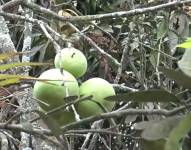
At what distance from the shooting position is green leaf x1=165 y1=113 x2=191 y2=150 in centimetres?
65

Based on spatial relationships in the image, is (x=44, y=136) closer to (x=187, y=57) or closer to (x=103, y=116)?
(x=103, y=116)

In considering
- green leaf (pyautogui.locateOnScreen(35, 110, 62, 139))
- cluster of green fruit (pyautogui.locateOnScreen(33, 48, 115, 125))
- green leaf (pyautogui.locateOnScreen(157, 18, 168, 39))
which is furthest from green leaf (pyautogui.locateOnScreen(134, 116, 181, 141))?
green leaf (pyautogui.locateOnScreen(157, 18, 168, 39))

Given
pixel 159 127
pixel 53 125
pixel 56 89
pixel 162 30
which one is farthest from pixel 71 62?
pixel 162 30

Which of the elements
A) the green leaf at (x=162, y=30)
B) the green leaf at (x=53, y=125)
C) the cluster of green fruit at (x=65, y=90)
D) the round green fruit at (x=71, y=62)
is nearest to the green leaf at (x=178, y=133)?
the green leaf at (x=53, y=125)

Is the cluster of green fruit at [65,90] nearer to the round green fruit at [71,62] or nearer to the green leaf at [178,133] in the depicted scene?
the round green fruit at [71,62]

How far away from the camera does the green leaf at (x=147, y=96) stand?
77 centimetres

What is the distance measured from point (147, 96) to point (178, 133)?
0.42 feet

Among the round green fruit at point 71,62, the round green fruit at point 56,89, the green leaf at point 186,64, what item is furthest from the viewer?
the round green fruit at point 71,62

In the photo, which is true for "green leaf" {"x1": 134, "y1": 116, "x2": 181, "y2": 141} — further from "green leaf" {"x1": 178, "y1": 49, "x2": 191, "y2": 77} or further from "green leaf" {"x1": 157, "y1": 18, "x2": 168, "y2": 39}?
"green leaf" {"x1": 157, "y1": 18, "x2": 168, "y2": 39}

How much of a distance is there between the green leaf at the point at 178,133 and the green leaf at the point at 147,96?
0.10 m

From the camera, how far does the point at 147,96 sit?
78 centimetres

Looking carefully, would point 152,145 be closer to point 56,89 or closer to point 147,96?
point 147,96

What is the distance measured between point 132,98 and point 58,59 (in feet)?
1.70

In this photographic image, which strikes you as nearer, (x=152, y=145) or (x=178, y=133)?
(x=178, y=133)
